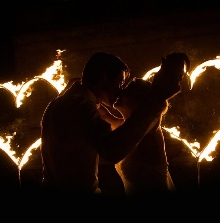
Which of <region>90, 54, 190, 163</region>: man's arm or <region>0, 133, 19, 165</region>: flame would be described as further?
<region>0, 133, 19, 165</region>: flame

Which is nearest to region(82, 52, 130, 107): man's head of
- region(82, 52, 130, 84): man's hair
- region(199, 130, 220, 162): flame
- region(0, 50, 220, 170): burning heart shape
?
region(82, 52, 130, 84): man's hair

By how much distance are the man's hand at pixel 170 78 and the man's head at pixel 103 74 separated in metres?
0.29

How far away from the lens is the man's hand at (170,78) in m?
1.98

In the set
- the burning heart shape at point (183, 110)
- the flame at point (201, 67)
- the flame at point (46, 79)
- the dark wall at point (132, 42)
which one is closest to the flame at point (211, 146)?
the burning heart shape at point (183, 110)

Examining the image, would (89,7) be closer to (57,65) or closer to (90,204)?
(57,65)

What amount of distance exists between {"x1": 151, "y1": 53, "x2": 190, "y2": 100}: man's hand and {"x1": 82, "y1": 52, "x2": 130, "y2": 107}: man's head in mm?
289

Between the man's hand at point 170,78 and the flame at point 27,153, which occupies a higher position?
the flame at point 27,153

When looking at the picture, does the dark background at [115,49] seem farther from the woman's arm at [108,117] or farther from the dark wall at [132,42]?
the woman's arm at [108,117]

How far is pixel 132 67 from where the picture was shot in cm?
404

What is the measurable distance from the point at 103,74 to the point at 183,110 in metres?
1.95

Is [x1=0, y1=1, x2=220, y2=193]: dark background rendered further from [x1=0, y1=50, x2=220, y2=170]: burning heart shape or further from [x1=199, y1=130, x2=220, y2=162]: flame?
[x1=199, y1=130, x2=220, y2=162]: flame

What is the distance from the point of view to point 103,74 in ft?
7.16

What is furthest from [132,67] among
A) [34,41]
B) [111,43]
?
[34,41]

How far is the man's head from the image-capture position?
218cm
